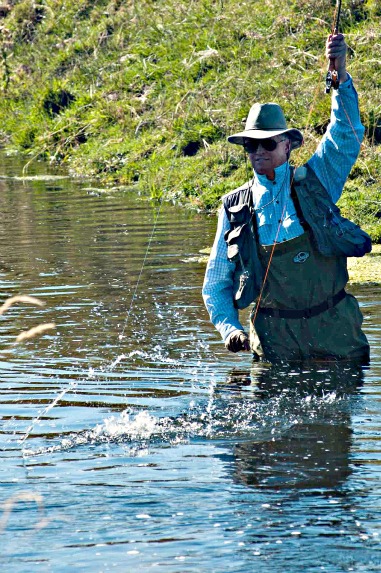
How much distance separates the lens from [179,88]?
1648 centimetres

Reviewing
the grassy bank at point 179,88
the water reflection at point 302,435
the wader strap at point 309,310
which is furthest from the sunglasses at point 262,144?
the grassy bank at point 179,88

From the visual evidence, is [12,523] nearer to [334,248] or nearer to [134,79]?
[334,248]

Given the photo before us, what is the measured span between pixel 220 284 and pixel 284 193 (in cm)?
58

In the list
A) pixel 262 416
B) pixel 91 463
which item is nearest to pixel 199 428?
pixel 262 416

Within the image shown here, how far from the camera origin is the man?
231 inches

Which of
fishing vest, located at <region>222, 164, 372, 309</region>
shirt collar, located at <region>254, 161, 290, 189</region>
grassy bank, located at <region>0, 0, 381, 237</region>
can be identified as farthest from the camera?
grassy bank, located at <region>0, 0, 381, 237</region>

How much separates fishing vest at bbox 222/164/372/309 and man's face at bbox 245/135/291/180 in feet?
0.38

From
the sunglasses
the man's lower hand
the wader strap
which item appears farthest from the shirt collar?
the man's lower hand

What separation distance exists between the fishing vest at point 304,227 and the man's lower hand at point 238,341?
0.64 ft

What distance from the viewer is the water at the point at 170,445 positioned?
3.91m

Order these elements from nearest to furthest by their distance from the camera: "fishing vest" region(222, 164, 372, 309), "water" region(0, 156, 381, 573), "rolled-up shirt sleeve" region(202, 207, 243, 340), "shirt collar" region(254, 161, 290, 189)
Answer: "water" region(0, 156, 381, 573), "fishing vest" region(222, 164, 372, 309), "shirt collar" region(254, 161, 290, 189), "rolled-up shirt sleeve" region(202, 207, 243, 340)

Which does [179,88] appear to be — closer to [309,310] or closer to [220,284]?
[220,284]

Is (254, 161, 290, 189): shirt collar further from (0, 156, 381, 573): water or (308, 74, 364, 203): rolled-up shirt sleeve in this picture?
(0, 156, 381, 573): water

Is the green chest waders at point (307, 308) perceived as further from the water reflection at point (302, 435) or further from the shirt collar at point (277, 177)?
the shirt collar at point (277, 177)
